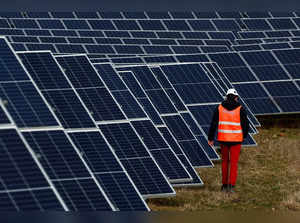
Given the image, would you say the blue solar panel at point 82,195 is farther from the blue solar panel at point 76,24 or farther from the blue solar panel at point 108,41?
the blue solar panel at point 76,24

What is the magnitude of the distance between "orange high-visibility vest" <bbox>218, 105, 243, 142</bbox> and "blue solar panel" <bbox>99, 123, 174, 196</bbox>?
5.77 feet

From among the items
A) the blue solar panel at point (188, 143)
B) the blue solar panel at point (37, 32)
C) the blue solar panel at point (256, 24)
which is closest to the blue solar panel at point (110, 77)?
the blue solar panel at point (188, 143)

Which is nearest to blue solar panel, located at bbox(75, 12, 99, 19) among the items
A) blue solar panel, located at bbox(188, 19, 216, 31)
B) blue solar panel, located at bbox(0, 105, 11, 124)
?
blue solar panel, located at bbox(188, 19, 216, 31)

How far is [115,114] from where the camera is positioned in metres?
17.3

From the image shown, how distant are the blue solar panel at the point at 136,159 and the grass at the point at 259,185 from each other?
1.31ft

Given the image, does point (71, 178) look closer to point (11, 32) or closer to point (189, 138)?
point (189, 138)

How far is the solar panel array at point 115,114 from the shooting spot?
12.6 metres

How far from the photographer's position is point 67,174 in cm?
1301

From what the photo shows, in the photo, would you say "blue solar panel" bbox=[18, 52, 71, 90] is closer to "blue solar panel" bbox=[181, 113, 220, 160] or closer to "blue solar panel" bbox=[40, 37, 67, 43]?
"blue solar panel" bbox=[181, 113, 220, 160]

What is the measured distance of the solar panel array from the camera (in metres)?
12.6

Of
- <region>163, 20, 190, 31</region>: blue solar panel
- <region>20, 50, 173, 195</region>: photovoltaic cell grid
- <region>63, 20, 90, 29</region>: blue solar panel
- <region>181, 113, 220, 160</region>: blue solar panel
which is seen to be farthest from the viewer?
<region>163, 20, 190, 31</region>: blue solar panel

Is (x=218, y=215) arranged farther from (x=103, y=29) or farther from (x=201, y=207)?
(x=103, y=29)

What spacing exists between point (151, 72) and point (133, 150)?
658cm

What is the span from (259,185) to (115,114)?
155 inches
